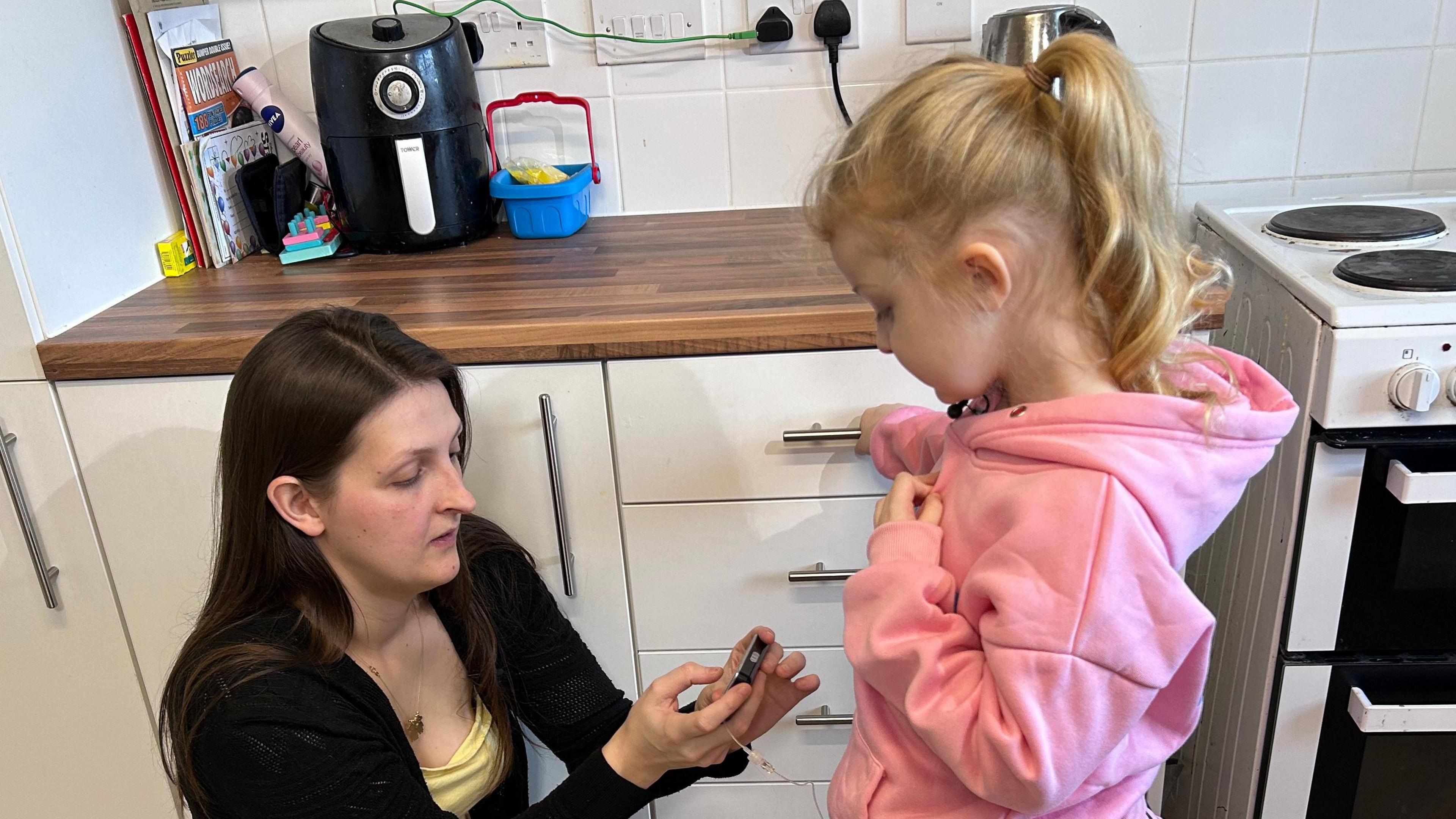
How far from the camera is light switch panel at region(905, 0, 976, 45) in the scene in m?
1.63

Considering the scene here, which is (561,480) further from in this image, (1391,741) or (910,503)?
(1391,741)

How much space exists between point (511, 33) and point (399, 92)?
25 centimetres

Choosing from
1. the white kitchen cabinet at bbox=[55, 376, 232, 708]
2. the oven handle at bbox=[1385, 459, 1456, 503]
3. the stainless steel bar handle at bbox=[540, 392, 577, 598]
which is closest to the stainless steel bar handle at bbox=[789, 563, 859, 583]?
the stainless steel bar handle at bbox=[540, 392, 577, 598]

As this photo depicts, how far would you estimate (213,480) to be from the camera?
1.34 m

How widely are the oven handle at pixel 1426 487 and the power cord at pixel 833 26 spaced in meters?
0.89

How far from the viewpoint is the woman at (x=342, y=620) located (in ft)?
3.18

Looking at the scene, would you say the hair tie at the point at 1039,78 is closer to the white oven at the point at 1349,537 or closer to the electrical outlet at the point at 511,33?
the white oven at the point at 1349,537

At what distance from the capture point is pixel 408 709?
1160 millimetres

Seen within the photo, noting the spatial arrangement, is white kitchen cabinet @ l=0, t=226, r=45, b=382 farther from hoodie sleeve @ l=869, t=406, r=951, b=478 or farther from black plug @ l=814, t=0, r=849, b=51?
black plug @ l=814, t=0, r=849, b=51

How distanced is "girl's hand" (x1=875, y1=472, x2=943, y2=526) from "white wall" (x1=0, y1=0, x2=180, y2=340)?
1.09 m

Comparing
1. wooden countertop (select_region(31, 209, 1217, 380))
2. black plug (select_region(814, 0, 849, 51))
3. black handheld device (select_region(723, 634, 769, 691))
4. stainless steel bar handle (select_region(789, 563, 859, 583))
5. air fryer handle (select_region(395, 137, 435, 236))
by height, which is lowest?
stainless steel bar handle (select_region(789, 563, 859, 583))

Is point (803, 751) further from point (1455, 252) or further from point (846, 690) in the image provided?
point (1455, 252)

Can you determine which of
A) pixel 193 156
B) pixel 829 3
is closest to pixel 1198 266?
pixel 829 3

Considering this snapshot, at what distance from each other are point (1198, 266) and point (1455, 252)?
2.28 ft
